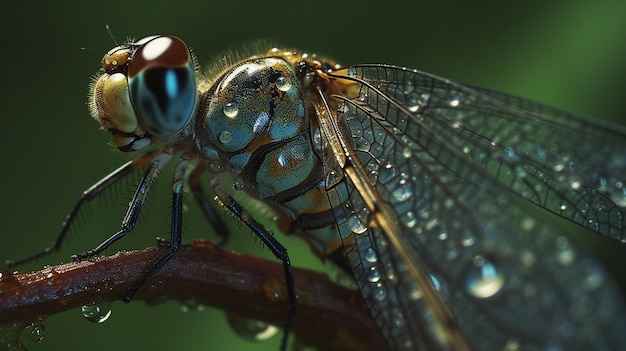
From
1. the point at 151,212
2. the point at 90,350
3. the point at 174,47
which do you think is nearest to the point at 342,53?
the point at 151,212

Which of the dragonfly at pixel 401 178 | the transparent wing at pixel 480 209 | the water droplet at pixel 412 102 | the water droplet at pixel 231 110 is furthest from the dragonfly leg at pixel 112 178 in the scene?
the water droplet at pixel 412 102

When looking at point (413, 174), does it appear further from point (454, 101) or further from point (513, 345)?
point (513, 345)

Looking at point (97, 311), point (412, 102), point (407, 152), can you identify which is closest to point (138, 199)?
point (97, 311)

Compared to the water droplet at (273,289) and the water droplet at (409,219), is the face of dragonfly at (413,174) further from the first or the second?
the water droplet at (273,289)

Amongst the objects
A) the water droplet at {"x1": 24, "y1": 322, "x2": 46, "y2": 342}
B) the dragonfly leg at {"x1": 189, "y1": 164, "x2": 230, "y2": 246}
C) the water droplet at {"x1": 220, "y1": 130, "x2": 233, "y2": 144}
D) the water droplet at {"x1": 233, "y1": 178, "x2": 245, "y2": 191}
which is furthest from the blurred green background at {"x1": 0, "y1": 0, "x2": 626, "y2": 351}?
the water droplet at {"x1": 24, "y1": 322, "x2": 46, "y2": 342}

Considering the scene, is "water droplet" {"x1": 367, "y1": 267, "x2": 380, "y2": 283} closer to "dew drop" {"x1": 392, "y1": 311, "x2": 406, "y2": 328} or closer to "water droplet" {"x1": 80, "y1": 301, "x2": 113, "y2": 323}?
"dew drop" {"x1": 392, "y1": 311, "x2": 406, "y2": 328}

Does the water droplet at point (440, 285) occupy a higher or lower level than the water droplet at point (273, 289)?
higher
